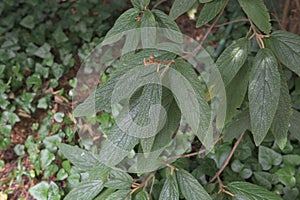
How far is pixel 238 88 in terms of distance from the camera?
92 cm

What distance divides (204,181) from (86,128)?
0.51m

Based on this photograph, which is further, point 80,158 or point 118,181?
point 80,158

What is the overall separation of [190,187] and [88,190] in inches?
10.9

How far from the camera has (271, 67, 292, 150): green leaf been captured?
92 cm

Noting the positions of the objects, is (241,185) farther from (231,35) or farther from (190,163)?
(231,35)

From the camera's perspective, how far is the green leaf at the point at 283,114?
0.92m

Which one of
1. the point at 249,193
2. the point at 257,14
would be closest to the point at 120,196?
the point at 249,193

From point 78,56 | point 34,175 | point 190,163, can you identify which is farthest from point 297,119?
point 78,56

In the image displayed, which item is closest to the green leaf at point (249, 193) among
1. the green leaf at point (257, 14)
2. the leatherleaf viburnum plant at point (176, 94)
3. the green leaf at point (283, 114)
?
the leatherleaf viburnum plant at point (176, 94)

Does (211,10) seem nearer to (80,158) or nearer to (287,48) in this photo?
(287,48)

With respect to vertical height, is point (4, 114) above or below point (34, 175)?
above

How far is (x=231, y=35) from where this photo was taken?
1.94 metres

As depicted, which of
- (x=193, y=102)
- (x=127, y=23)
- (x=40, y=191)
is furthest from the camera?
(x=40, y=191)

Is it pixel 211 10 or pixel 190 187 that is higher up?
pixel 211 10
